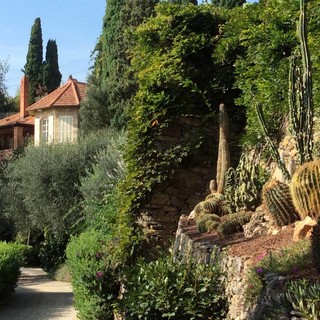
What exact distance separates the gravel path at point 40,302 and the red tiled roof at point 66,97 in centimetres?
1153

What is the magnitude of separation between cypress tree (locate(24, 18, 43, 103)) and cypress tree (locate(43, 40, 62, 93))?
0.46 metres

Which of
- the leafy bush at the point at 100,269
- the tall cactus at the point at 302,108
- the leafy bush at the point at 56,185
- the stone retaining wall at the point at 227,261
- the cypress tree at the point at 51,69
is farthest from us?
the cypress tree at the point at 51,69

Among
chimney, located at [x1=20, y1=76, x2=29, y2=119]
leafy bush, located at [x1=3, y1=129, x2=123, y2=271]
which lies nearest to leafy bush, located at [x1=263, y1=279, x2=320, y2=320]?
leafy bush, located at [x1=3, y1=129, x2=123, y2=271]

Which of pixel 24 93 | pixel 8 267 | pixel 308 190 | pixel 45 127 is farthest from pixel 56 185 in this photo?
pixel 308 190

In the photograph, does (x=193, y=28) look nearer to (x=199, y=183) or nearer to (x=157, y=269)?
(x=199, y=183)

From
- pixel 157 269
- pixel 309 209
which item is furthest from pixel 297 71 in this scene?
pixel 157 269

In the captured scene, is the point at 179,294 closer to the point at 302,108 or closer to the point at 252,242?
the point at 252,242

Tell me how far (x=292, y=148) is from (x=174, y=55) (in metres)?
3.86

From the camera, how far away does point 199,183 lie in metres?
11.6

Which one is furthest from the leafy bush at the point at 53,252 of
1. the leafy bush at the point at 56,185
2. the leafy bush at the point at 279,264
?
the leafy bush at the point at 279,264

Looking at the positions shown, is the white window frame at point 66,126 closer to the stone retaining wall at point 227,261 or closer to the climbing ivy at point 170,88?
the climbing ivy at point 170,88

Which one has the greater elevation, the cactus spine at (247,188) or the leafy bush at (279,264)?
the cactus spine at (247,188)

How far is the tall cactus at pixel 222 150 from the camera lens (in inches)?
407

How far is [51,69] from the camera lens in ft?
141
